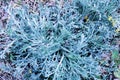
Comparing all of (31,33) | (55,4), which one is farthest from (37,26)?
(55,4)

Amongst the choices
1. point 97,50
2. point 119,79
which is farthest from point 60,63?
point 119,79

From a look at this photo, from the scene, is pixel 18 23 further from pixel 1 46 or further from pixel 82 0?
pixel 82 0

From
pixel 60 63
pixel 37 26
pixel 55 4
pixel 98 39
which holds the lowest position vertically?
pixel 60 63

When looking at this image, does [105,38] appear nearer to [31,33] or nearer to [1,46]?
[31,33]

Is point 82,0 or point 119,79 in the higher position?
point 82,0

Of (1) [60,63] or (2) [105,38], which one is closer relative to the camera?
(1) [60,63]

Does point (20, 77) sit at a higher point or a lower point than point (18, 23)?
lower
